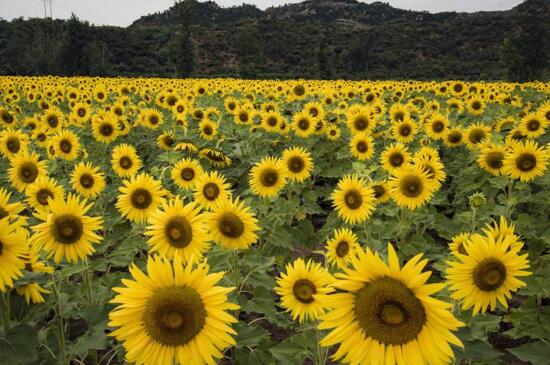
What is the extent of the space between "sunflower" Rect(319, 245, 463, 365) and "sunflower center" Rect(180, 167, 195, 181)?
373cm

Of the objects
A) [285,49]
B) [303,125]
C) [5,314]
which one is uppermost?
[285,49]

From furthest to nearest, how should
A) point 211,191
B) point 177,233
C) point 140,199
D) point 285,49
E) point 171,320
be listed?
point 285,49
point 211,191
point 140,199
point 177,233
point 171,320

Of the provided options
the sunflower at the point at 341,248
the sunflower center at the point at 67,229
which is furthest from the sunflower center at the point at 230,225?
the sunflower center at the point at 67,229

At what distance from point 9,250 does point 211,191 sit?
2408 mm

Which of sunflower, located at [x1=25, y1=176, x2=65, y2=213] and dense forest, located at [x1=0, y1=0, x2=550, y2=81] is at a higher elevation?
dense forest, located at [x1=0, y1=0, x2=550, y2=81]

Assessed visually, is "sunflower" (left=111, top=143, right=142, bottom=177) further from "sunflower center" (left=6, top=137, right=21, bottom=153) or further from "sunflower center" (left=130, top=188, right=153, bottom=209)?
"sunflower center" (left=130, top=188, right=153, bottom=209)

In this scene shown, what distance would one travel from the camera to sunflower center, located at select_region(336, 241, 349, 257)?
3708mm

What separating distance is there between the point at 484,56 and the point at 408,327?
74546 millimetres

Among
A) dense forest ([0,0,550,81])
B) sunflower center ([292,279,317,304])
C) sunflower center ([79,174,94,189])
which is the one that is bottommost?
sunflower center ([292,279,317,304])

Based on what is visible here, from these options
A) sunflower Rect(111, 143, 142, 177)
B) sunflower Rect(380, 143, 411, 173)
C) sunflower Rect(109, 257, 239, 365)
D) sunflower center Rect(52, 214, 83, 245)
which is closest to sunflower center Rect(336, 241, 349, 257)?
sunflower Rect(109, 257, 239, 365)

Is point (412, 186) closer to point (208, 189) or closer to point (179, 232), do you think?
point (208, 189)

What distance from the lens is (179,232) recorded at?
9.77ft

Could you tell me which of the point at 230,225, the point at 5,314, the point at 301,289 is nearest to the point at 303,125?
the point at 230,225

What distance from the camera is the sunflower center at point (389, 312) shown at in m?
1.75
